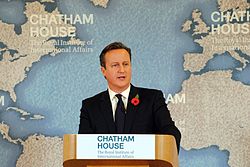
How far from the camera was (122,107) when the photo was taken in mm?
3258

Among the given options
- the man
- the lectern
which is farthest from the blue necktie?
the lectern

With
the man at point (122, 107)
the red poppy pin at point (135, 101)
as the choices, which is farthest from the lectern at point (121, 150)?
the red poppy pin at point (135, 101)

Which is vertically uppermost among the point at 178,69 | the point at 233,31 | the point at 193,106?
the point at 233,31

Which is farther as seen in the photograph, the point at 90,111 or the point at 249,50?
the point at 249,50

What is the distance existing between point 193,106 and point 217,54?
0.44 metres

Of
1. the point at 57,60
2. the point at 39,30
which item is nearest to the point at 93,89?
the point at 57,60

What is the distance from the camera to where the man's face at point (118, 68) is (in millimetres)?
3244

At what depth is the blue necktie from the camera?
10.4 ft

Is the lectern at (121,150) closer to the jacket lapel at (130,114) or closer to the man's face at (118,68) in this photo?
the jacket lapel at (130,114)

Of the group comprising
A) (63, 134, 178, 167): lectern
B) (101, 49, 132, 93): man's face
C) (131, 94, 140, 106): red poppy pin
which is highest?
(101, 49, 132, 93): man's face

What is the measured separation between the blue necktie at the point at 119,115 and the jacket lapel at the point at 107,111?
0.09ft

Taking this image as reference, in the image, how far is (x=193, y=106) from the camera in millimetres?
4238

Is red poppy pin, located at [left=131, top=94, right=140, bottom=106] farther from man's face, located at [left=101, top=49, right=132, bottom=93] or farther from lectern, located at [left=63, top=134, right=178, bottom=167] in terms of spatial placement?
lectern, located at [left=63, top=134, right=178, bottom=167]

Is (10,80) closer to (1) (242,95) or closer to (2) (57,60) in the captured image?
(2) (57,60)
